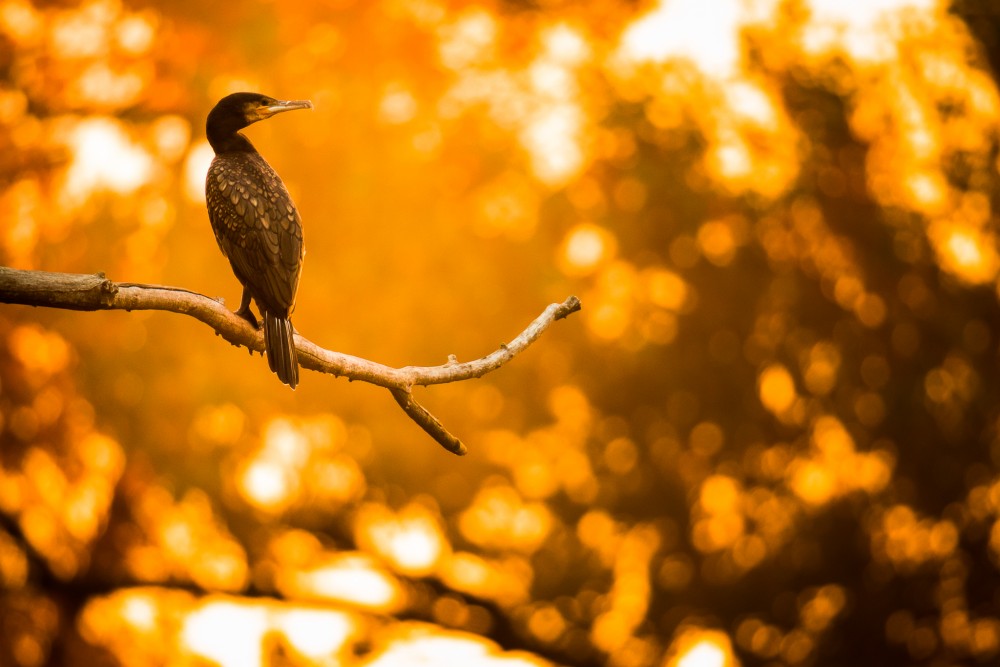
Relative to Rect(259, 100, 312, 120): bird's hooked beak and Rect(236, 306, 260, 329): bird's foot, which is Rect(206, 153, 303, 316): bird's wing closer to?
Rect(236, 306, 260, 329): bird's foot

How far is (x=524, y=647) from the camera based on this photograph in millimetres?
8117

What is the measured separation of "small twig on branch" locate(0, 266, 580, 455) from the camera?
Result: 2814 millimetres

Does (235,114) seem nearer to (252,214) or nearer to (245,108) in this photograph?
(245,108)

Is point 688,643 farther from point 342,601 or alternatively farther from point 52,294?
point 52,294

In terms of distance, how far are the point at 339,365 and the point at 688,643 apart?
546cm

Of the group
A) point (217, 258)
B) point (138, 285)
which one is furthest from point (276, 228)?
point (217, 258)

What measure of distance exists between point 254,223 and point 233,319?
28.2 inches

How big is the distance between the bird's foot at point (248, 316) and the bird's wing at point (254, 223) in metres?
0.06

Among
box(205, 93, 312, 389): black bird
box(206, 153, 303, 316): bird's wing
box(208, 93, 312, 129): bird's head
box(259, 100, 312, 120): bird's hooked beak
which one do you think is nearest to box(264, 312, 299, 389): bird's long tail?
box(205, 93, 312, 389): black bird

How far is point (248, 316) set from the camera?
3945 mm

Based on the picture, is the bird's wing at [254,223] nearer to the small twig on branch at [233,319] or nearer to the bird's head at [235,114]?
the bird's head at [235,114]

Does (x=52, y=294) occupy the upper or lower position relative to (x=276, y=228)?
lower

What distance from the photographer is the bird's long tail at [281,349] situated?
360cm

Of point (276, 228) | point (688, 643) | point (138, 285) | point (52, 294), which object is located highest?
point (688, 643)
